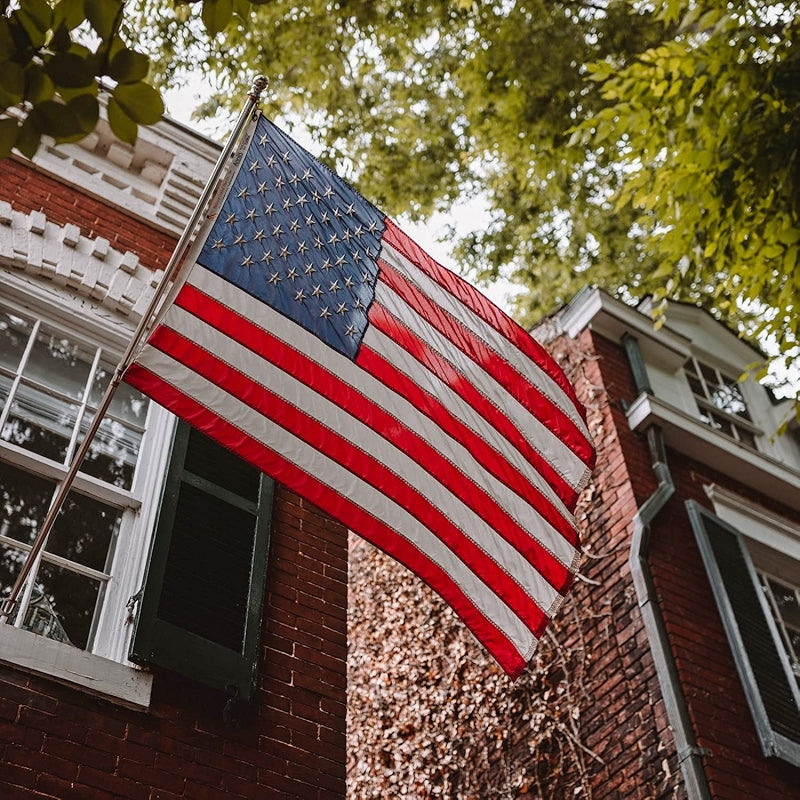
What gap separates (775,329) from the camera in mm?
6695

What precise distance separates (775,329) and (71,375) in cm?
459

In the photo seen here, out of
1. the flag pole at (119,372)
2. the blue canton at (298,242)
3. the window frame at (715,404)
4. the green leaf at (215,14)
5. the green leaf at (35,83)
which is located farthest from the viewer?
the window frame at (715,404)

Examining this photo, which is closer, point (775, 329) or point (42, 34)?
point (42, 34)

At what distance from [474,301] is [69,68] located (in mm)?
3261

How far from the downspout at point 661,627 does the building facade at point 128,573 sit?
2.53 metres

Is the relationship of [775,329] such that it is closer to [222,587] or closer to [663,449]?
[663,449]

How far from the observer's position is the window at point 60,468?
194 inches

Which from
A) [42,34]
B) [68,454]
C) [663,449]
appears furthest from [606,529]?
[42,34]

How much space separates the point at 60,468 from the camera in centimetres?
535

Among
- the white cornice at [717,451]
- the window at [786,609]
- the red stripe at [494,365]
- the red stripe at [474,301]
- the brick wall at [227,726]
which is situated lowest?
the brick wall at [227,726]

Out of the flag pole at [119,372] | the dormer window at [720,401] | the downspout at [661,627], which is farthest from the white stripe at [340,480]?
the dormer window at [720,401]

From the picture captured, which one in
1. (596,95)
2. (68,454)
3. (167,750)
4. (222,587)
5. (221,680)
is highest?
(596,95)

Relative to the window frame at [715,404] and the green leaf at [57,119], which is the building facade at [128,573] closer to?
the green leaf at [57,119]

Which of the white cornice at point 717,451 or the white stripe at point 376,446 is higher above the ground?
the white cornice at point 717,451
